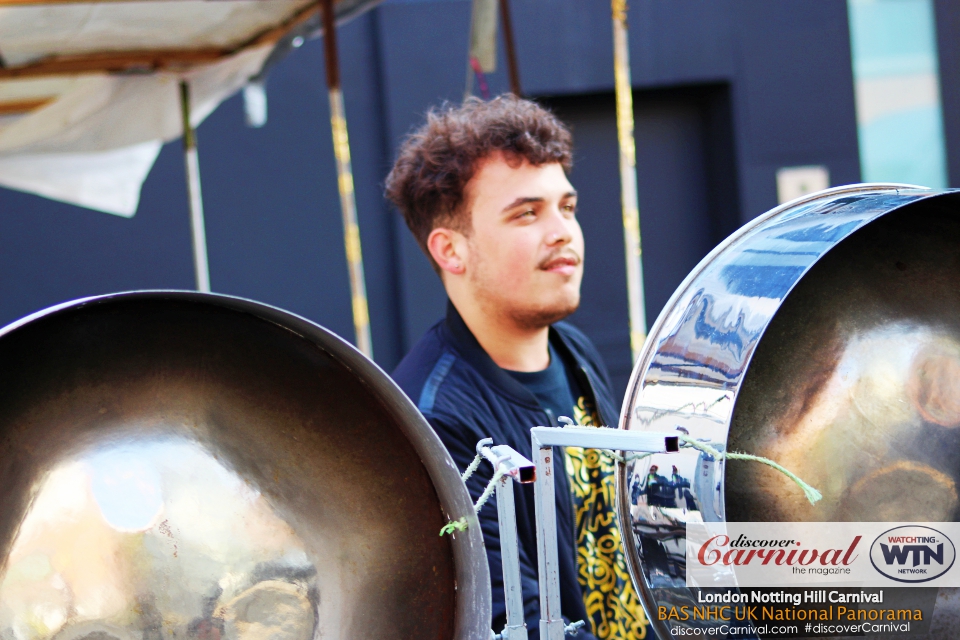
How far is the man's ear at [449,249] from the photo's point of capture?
121cm

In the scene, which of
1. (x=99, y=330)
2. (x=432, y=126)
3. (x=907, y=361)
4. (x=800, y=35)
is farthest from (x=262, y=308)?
(x=800, y=35)

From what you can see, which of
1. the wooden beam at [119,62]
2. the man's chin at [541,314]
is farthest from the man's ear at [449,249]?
the wooden beam at [119,62]

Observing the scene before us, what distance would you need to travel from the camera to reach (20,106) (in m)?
2.86

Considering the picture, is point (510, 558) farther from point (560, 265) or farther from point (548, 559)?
point (560, 265)

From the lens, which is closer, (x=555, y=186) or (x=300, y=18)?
(x=555, y=186)

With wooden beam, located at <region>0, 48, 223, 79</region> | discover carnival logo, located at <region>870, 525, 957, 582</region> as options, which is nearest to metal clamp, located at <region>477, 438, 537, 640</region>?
discover carnival logo, located at <region>870, 525, 957, 582</region>

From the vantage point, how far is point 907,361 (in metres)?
0.77

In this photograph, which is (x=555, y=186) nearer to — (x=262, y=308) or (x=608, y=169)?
(x=262, y=308)

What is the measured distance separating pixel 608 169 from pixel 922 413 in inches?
147

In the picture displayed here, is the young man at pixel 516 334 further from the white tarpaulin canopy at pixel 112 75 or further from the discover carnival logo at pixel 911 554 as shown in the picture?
the white tarpaulin canopy at pixel 112 75

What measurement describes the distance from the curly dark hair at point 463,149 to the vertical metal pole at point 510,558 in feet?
1.92

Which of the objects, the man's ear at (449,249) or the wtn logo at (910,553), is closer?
the wtn logo at (910,553)

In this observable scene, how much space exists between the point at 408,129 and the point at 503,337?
2.94 m

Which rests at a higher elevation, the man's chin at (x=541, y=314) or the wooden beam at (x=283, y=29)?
the wooden beam at (x=283, y=29)
